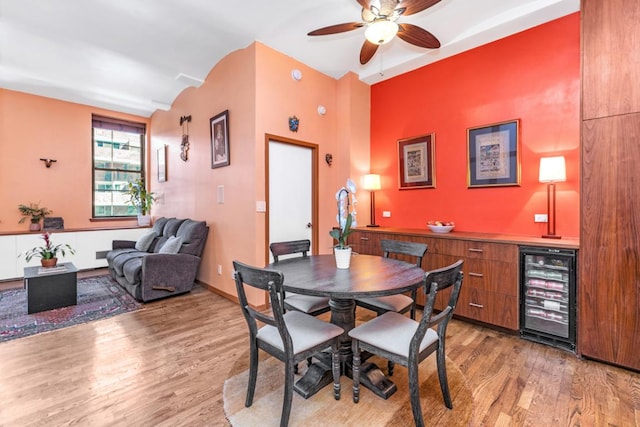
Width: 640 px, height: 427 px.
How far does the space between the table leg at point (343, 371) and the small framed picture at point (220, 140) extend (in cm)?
260

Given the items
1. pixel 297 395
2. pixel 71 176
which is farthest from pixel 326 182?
pixel 71 176

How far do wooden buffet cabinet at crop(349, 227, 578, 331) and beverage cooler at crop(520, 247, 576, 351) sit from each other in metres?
0.07

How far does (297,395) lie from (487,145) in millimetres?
3164

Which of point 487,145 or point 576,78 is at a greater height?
point 576,78

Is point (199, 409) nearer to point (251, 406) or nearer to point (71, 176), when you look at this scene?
point (251, 406)

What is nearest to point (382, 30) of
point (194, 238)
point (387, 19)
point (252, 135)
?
point (387, 19)

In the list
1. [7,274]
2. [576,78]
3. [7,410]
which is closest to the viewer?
[7,410]

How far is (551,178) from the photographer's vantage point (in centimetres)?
269

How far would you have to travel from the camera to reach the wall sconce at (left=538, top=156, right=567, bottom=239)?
105 inches

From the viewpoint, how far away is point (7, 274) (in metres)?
4.52

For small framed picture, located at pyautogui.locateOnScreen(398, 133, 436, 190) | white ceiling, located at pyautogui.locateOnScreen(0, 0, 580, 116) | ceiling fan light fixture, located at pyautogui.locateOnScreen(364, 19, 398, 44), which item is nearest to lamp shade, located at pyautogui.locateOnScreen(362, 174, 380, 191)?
small framed picture, located at pyautogui.locateOnScreen(398, 133, 436, 190)

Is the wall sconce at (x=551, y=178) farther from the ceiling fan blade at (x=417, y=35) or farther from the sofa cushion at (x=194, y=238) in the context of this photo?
the sofa cushion at (x=194, y=238)

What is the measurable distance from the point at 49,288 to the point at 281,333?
3.43 meters

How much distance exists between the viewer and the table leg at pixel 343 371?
191 centimetres
